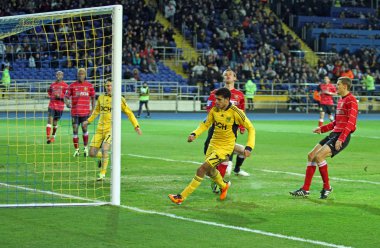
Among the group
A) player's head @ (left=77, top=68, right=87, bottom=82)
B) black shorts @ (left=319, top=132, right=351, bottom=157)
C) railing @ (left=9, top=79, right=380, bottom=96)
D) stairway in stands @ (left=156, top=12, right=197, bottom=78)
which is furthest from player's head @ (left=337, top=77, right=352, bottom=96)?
stairway in stands @ (left=156, top=12, right=197, bottom=78)

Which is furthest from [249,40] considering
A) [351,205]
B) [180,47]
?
[351,205]

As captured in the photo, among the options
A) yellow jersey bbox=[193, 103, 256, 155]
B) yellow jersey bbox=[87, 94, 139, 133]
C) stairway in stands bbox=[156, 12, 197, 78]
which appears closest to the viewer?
yellow jersey bbox=[193, 103, 256, 155]

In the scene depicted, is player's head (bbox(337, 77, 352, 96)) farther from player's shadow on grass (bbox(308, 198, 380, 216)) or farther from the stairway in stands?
the stairway in stands

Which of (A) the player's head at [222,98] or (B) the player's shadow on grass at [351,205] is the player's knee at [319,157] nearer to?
(B) the player's shadow on grass at [351,205]

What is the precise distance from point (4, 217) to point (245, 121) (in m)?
3.73

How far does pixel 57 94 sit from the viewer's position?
71.5ft

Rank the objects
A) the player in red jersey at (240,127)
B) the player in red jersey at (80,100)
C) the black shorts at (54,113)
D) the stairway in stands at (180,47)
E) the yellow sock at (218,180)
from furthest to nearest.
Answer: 1. the stairway in stands at (180,47)
2. the black shorts at (54,113)
3. the player in red jersey at (80,100)
4. the player in red jersey at (240,127)
5. the yellow sock at (218,180)

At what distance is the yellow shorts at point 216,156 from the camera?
11664 mm

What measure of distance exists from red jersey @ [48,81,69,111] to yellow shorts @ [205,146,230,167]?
1019 centimetres

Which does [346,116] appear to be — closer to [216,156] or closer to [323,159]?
[323,159]

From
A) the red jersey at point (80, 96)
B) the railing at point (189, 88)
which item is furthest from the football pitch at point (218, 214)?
the railing at point (189, 88)

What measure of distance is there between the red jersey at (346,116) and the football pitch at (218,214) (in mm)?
1031

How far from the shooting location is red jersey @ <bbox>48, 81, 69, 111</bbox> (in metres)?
21.7

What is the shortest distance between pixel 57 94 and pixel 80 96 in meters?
2.39
